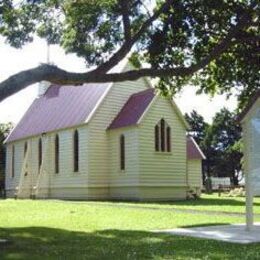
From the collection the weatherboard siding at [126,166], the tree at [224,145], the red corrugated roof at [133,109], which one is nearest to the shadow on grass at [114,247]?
the weatherboard siding at [126,166]

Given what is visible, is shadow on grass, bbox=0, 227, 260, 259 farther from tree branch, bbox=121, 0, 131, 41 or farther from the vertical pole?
tree branch, bbox=121, 0, 131, 41

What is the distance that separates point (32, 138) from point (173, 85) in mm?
25693

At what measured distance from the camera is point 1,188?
62.8 m

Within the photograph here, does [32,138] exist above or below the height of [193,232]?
above

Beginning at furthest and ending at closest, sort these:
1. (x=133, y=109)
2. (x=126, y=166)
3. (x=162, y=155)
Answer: (x=133, y=109), (x=162, y=155), (x=126, y=166)

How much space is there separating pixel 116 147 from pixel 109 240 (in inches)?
1034

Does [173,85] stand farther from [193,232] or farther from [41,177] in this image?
[41,177]

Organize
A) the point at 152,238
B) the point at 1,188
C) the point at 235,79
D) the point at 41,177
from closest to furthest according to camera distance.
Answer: the point at 152,238 < the point at 235,79 < the point at 41,177 < the point at 1,188

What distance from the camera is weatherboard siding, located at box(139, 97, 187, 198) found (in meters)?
39.1

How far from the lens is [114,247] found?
13.1 m

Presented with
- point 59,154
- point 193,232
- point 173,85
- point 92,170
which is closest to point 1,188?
point 59,154

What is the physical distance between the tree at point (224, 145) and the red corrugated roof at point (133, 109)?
57.2 metres

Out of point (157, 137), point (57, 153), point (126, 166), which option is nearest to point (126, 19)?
point (126, 166)

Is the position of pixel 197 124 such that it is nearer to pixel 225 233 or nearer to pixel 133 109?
pixel 133 109
